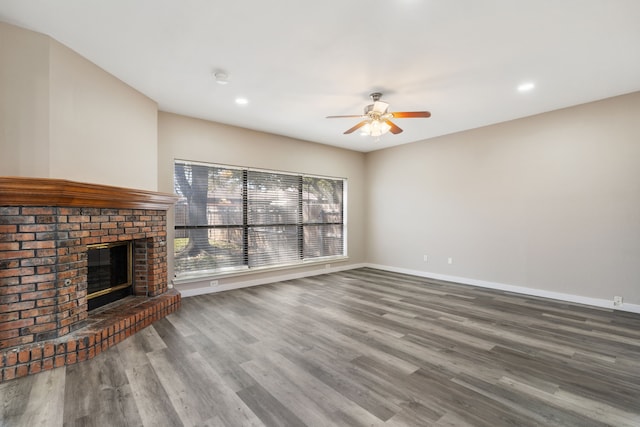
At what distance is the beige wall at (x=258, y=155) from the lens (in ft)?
14.0

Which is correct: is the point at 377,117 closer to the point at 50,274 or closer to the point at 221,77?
the point at 221,77

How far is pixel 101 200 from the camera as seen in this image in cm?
277

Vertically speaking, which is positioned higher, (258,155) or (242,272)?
(258,155)

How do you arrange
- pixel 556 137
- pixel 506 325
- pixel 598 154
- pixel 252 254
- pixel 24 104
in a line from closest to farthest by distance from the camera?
1. pixel 24 104
2. pixel 506 325
3. pixel 598 154
4. pixel 556 137
5. pixel 252 254

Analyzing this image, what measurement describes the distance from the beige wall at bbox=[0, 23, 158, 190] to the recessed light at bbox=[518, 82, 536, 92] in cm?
476

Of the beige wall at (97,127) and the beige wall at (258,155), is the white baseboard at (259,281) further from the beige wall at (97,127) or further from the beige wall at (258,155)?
the beige wall at (97,127)

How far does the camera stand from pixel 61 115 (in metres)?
2.63

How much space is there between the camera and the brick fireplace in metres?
2.21

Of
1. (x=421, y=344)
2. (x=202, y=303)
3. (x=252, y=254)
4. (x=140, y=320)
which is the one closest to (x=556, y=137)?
(x=421, y=344)

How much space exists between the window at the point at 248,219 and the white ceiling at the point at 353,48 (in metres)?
1.29

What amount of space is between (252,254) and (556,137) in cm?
522

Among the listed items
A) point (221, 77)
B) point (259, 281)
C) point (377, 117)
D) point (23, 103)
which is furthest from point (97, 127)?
point (259, 281)

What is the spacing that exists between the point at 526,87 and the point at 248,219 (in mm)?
4446

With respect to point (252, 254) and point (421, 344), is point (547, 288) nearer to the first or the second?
point (421, 344)
